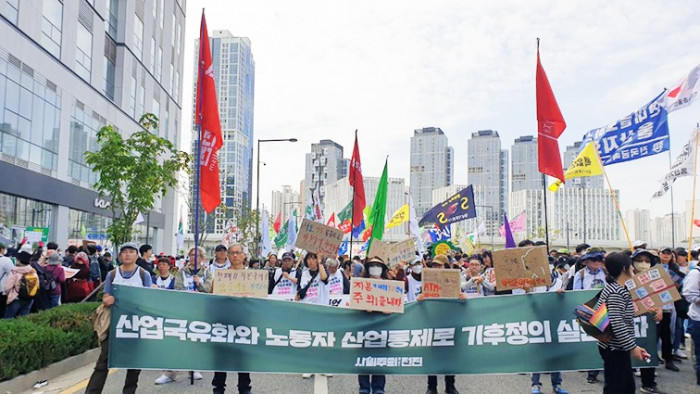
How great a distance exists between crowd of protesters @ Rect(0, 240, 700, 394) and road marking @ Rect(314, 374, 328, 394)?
0.90 metres

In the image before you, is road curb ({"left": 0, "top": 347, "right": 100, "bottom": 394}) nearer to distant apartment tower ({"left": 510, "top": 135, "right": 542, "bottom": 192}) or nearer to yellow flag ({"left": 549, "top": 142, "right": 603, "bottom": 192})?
yellow flag ({"left": 549, "top": 142, "right": 603, "bottom": 192})

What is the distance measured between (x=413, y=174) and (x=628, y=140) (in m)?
138

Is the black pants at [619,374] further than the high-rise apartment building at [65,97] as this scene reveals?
No

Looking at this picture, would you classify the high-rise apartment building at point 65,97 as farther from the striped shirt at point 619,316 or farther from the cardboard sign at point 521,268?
the striped shirt at point 619,316

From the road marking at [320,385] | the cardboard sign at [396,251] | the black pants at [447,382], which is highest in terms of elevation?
the cardboard sign at [396,251]

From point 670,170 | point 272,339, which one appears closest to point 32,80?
point 272,339

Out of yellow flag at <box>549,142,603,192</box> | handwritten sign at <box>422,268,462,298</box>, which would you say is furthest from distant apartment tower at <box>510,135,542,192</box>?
handwritten sign at <box>422,268,462,298</box>

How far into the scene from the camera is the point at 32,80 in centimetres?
2277

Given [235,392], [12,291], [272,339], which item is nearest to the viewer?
[272,339]

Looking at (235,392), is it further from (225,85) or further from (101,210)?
(225,85)

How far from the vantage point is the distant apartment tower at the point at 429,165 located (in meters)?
148

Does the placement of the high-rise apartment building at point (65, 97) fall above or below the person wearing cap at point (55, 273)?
above

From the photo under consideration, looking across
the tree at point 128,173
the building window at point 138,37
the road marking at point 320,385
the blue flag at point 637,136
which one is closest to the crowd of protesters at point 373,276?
the road marking at point 320,385

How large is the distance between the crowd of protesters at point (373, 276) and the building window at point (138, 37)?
26.5 meters
